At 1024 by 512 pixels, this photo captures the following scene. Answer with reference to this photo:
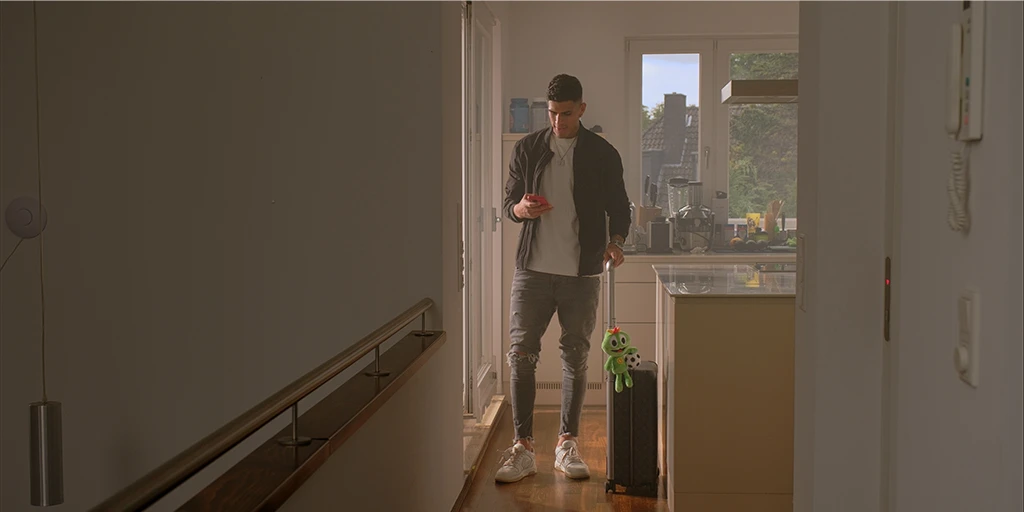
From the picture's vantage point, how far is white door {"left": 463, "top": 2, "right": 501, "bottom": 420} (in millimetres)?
4484

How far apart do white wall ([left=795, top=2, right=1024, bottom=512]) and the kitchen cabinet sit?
1395mm

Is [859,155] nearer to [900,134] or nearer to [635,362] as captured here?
[900,134]

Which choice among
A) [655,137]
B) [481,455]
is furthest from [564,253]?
[655,137]

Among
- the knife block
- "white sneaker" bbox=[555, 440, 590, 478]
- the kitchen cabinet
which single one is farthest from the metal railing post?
the knife block

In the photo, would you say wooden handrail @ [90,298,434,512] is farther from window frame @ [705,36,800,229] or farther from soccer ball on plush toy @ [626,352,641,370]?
window frame @ [705,36,800,229]

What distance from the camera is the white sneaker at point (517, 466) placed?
12.8 feet

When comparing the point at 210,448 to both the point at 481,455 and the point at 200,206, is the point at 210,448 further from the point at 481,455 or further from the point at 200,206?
the point at 481,455

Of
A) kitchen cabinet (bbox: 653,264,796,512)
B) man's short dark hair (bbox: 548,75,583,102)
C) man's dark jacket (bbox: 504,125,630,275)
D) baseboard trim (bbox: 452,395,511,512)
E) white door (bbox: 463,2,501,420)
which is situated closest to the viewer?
kitchen cabinet (bbox: 653,264,796,512)

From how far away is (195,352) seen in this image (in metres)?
2.92

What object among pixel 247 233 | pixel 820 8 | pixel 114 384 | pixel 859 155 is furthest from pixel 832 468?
pixel 114 384

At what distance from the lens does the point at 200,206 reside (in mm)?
2887

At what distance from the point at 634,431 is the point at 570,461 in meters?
0.40

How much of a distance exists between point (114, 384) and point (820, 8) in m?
2.32

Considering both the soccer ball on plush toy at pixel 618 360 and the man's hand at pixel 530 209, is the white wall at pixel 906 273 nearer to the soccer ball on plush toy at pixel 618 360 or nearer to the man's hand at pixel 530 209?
the soccer ball on plush toy at pixel 618 360
